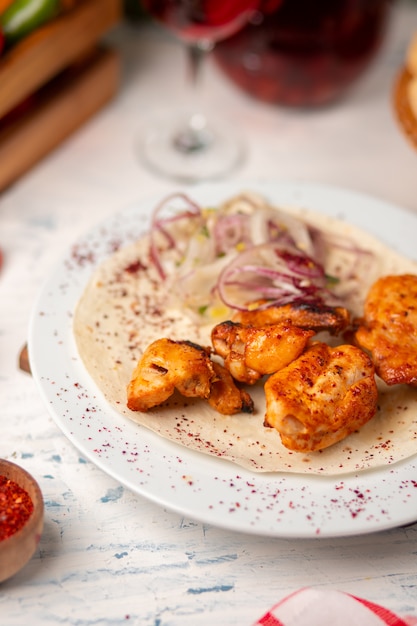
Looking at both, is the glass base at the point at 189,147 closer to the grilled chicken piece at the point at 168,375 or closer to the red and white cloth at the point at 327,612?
the grilled chicken piece at the point at 168,375

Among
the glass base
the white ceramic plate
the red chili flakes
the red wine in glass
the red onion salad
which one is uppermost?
the red wine in glass

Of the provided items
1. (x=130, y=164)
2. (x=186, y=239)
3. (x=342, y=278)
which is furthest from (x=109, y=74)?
(x=342, y=278)

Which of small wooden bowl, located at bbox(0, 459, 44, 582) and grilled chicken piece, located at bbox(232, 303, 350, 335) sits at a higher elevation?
grilled chicken piece, located at bbox(232, 303, 350, 335)

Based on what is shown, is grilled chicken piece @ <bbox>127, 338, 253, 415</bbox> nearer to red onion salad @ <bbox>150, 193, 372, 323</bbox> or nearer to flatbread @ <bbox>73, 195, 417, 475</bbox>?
flatbread @ <bbox>73, 195, 417, 475</bbox>

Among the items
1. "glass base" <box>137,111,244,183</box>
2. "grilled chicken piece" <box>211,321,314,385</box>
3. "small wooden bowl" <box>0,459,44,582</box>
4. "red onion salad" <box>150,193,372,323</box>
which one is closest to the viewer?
"small wooden bowl" <box>0,459,44,582</box>

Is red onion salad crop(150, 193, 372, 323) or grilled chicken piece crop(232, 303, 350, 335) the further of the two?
red onion salad crop(150, 193, 372, 323)

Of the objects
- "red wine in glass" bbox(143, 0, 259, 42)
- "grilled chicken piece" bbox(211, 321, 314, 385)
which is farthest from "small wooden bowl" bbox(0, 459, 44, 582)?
"red wine in glass" bbox(143, 0, 259, 42)

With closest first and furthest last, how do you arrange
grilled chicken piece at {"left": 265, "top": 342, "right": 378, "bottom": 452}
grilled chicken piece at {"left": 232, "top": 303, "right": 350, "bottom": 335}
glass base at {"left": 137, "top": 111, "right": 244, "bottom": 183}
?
grilled chicken piece at {"left": 265, "top": 342, "right": 378, "bottom": 452} < grilled chicken piece at {"left": 232, "top": 303, "right": 350, "bottom": 335} < glass base at {"left": 137, "top": 111, "right": 244, "bottom": 183}

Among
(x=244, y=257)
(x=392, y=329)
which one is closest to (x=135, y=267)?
(x=244, y=257)
